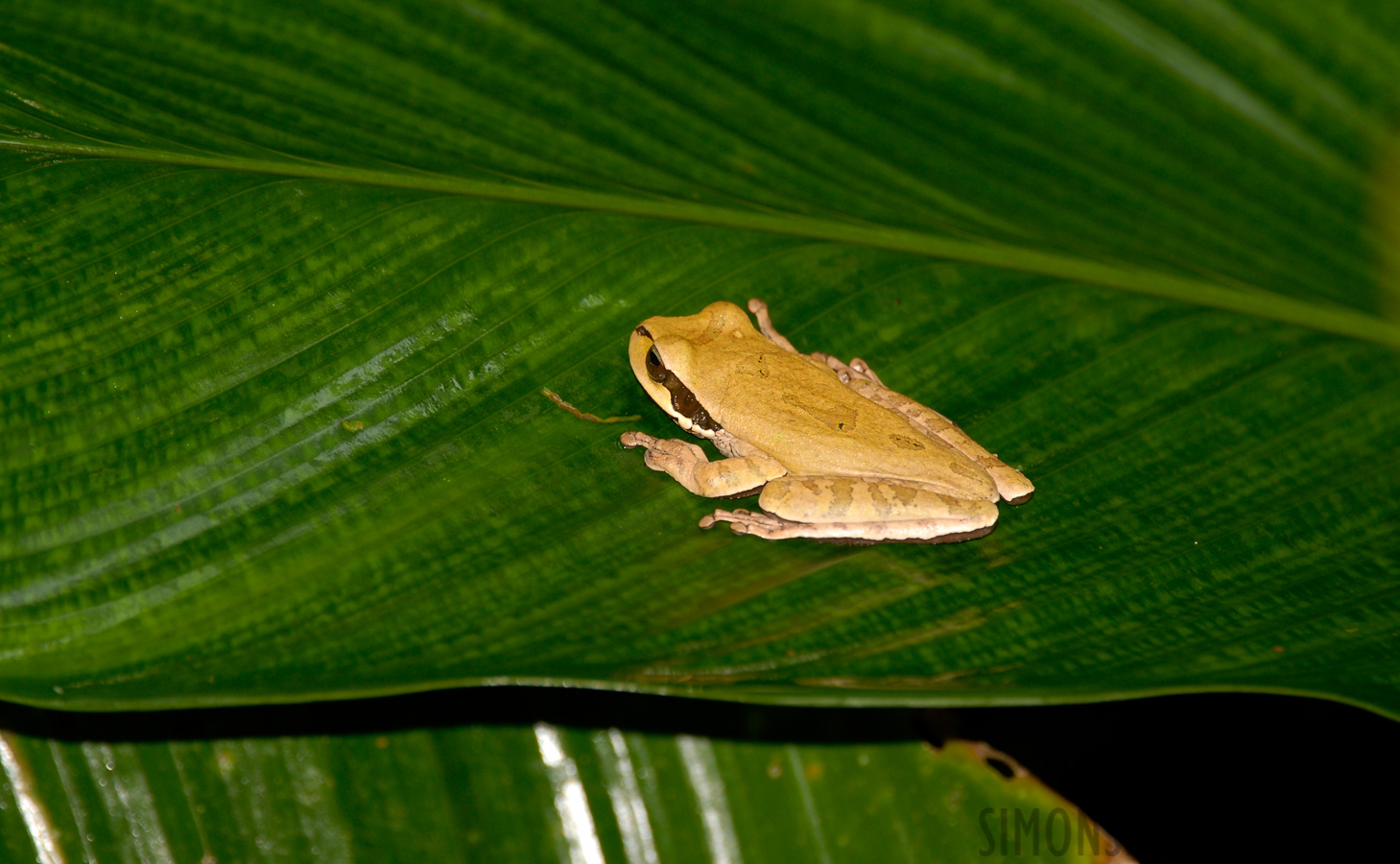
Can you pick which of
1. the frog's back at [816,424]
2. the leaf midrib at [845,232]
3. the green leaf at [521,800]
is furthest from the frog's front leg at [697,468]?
the green leaf at [521,800]

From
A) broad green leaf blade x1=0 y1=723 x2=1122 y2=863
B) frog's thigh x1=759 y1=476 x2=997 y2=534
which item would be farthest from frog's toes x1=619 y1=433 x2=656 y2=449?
broad green leaf blade x1=0 y1=723 x2=1122 y2=863

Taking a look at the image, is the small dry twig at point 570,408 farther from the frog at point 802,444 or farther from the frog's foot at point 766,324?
the frog's foot at point 766,324

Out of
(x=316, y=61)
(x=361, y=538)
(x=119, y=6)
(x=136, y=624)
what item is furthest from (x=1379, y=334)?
(x=119, y=6)

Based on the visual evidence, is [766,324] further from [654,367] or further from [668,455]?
[668,455]

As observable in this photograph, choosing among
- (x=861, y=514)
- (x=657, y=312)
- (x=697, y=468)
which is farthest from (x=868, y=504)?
(x=657, y=312)

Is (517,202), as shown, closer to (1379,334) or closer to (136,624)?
(136,624)
